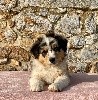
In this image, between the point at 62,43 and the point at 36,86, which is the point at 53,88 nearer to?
the point at 36,86

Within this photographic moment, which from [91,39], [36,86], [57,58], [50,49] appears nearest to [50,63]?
[57,58]

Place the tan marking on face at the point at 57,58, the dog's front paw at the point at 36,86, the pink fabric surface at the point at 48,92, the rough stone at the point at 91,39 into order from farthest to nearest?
the rough stone at the point at 91,39 → the tan marking on face at the point at 57,58 → the dog's front paw at the point at 36,86 → the pink fabric surface at the point at 48,92

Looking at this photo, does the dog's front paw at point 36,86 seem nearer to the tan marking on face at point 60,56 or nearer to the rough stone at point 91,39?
the tan marking on face at point 60,56

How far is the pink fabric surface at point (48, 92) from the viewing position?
3.40m

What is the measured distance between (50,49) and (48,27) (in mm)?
1507

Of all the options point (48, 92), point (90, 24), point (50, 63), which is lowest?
point (48, 92)

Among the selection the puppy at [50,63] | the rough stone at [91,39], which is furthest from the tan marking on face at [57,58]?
the rough stone at [91,39]

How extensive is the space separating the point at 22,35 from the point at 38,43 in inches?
54.9

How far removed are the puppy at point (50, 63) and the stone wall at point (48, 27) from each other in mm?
1144

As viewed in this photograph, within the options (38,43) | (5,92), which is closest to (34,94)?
(5,92)

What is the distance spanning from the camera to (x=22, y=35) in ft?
16.9

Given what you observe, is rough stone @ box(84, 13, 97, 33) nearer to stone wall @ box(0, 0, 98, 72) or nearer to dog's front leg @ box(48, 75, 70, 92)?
stone wall @ box(0, 0, 98, 72)

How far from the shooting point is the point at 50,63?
3.75m

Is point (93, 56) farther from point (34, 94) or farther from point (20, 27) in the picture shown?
point (34, 94)
